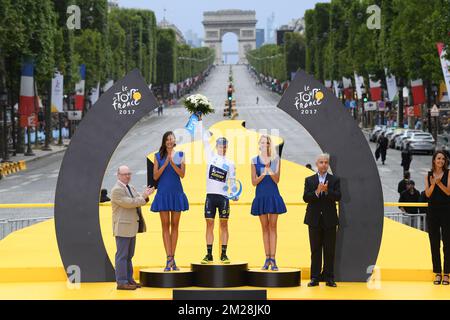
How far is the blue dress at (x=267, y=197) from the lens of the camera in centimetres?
1472

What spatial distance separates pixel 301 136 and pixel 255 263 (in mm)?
77555

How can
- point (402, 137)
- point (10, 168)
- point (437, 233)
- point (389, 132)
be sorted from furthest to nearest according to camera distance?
point (389, 132) → point (402, 137) → point (10, 168) → point (437, 233)

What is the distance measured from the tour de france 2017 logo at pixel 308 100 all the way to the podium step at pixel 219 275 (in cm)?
215

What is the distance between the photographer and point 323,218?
14758mm

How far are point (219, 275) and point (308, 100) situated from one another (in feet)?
8.13

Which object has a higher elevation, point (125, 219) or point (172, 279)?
point (125, 219)

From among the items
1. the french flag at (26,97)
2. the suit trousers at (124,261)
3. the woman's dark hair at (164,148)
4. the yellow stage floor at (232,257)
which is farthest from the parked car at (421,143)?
the suit trousers at (124,261)

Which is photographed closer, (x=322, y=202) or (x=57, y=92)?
(x=322, y=202)

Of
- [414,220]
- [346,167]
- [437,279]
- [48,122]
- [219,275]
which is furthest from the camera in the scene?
[48,122]

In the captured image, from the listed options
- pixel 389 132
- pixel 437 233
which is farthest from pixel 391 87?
pixel 437 233

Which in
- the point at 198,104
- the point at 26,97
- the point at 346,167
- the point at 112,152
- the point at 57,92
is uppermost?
the point at 57,92

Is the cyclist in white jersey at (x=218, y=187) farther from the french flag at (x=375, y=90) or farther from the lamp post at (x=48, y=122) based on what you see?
the french flag at (x=375, y=90)

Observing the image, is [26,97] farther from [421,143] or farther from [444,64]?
[444,64]

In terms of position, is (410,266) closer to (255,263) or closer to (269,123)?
(255,263)
